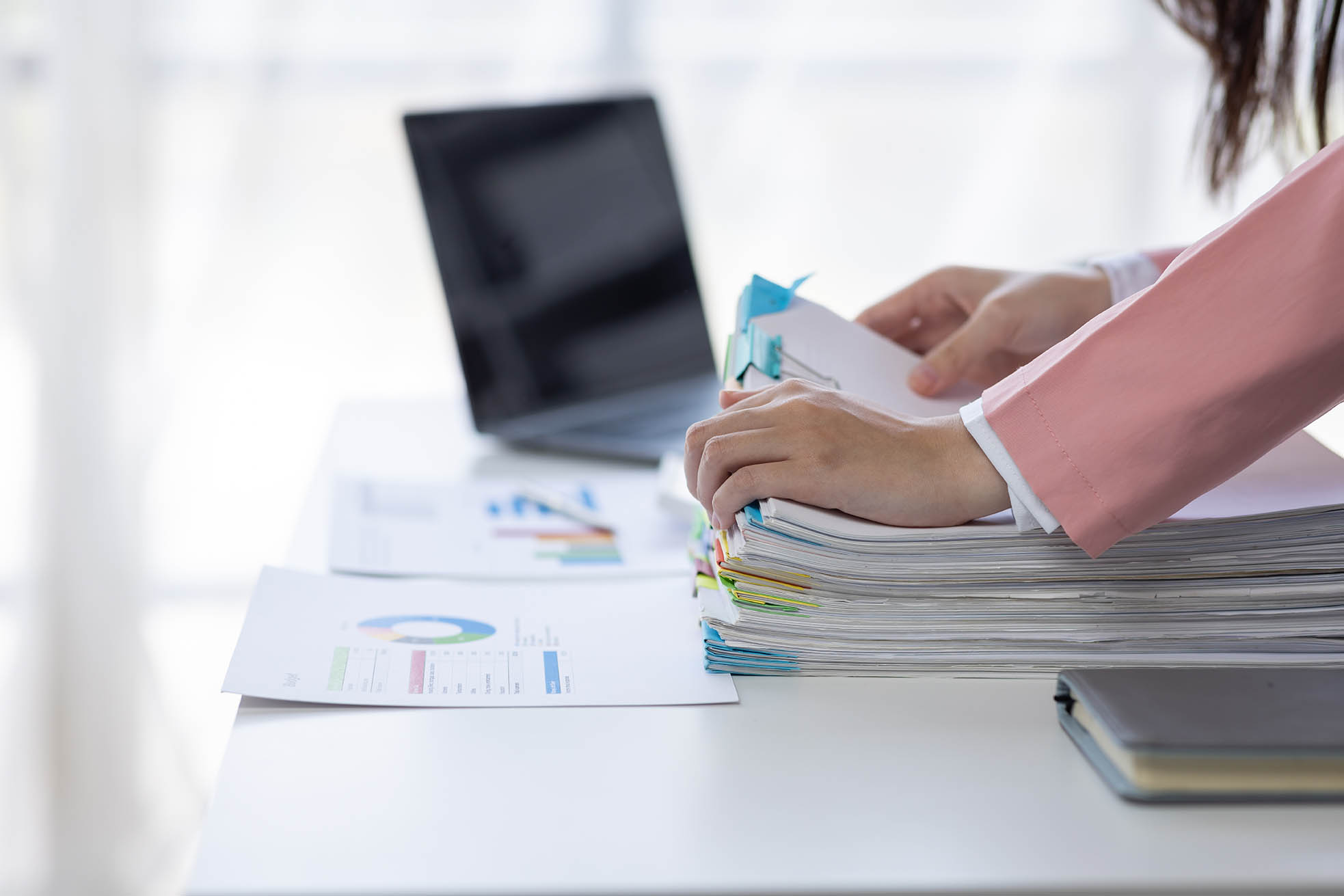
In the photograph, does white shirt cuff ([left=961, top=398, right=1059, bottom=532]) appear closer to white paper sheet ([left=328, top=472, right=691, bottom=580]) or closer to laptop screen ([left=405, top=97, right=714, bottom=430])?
white paper sheet ([left=328, top=472, right=691, bottom=580])

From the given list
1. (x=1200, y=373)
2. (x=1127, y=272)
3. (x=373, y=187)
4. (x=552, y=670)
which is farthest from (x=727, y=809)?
(x=373, y=187)

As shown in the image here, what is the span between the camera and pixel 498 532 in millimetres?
900

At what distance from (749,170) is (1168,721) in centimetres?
144

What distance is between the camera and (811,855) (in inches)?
18.8

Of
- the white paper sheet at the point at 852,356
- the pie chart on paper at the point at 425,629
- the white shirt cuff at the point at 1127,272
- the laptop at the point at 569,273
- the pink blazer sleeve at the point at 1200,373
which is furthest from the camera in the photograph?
the laptop at the point at 569,273

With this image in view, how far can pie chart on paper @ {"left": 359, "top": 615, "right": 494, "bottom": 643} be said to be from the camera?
684 mm

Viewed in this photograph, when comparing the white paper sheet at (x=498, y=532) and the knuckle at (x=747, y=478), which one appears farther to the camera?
the white paper sheet at (x=498, y=532)

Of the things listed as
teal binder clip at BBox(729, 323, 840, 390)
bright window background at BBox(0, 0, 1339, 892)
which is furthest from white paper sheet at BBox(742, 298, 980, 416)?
bright window background at BBox(0, 0, 1339, 892)

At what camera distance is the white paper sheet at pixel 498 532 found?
0.82 meters

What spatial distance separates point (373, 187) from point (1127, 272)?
4.02 feet

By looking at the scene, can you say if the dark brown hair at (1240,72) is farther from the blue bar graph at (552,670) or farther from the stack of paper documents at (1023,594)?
the blue bar graph at (552,670)

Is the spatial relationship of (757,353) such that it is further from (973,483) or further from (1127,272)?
(1127,272)

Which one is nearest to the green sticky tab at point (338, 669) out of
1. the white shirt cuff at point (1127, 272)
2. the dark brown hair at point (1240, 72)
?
the white shirt cuff at point (1127, 272)

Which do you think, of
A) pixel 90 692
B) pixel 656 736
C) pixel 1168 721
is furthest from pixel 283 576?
pixel 90 692
